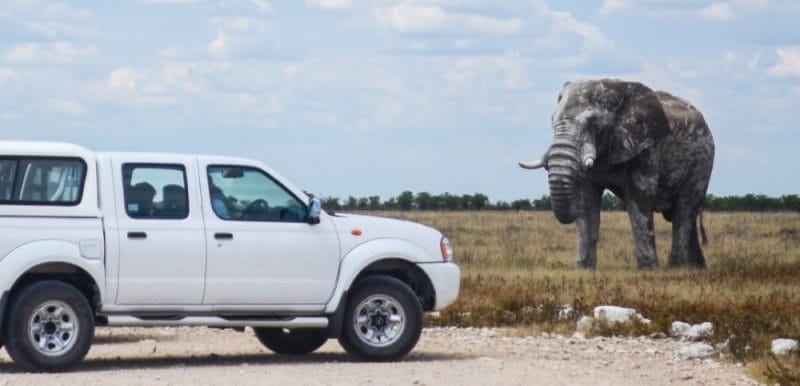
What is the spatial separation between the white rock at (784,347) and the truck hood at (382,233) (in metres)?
3.28

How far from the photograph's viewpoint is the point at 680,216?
32.8m


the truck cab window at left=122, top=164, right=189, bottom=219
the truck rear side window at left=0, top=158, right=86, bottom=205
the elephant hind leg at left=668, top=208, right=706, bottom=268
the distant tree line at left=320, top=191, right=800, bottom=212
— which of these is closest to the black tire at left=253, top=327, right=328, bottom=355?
the truck cab window at left=122, top=164, right=189, bottom=219

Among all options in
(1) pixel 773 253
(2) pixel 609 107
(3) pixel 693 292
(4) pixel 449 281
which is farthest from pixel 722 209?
(4) pixel 449 281

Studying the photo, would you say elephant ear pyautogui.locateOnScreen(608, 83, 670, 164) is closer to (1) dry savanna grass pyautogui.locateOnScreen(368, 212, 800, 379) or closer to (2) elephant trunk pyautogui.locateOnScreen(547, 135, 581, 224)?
(2) elephant trunk pyautogui.locateOnScreen(547, 135, 581, 224)

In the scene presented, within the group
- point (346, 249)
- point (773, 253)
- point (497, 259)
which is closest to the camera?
point (346, 249)

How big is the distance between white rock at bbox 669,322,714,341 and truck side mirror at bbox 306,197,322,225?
496 cm

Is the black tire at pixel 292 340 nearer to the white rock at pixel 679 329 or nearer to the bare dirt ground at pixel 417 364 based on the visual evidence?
the bare dirt ground at pixel 417 364

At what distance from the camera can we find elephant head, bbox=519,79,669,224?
3030 centimetres

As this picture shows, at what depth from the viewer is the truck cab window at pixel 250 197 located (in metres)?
17.4

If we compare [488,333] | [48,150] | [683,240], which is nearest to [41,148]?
[48,150]

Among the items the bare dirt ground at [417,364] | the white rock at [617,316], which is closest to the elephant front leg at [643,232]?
the white rock at [617,316]

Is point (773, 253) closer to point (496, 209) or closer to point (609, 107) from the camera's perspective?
point (609, 107)

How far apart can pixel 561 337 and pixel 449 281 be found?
127 inches

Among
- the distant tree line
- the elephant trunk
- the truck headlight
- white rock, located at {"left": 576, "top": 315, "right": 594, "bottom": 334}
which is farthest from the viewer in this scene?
the distant tree line
